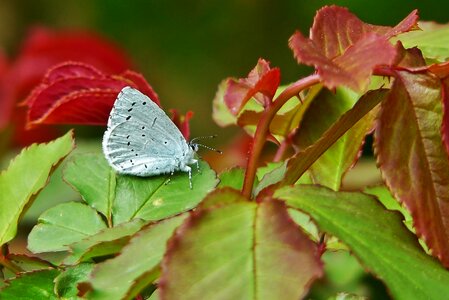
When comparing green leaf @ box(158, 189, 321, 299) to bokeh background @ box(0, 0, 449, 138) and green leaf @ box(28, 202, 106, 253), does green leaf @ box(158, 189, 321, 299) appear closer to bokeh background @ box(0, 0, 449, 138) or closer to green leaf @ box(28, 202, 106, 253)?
green leaf @ box(28, 202, 106, 253)

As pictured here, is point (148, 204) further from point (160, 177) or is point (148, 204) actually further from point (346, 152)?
point (346, 152)

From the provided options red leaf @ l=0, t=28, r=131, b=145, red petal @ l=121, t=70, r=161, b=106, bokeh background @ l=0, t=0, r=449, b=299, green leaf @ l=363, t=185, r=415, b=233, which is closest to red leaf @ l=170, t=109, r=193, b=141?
red petal @ l=121, t=70, r=161, b=106

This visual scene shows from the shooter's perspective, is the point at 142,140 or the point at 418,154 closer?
the point at 418,154

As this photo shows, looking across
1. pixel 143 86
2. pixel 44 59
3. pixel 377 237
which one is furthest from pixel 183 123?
pixel 44 59

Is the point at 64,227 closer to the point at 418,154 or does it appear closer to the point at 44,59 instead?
the point at 418,154

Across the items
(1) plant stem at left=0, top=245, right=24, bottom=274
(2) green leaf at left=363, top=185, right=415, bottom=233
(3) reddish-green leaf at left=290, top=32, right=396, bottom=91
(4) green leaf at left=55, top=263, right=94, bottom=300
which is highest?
(3) reddish-green leaf at left=290, top=32, right=396, bottom=91

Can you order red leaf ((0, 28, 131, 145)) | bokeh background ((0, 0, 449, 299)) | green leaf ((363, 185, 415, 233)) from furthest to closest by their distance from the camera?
bokeh background ((0, 0, 449, 299)) < red leaf ((0, 28, 131, 145)) < green leaf ((363, 185, 415, 233))

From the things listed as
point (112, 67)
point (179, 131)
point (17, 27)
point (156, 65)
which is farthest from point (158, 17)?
point (179, 131)
